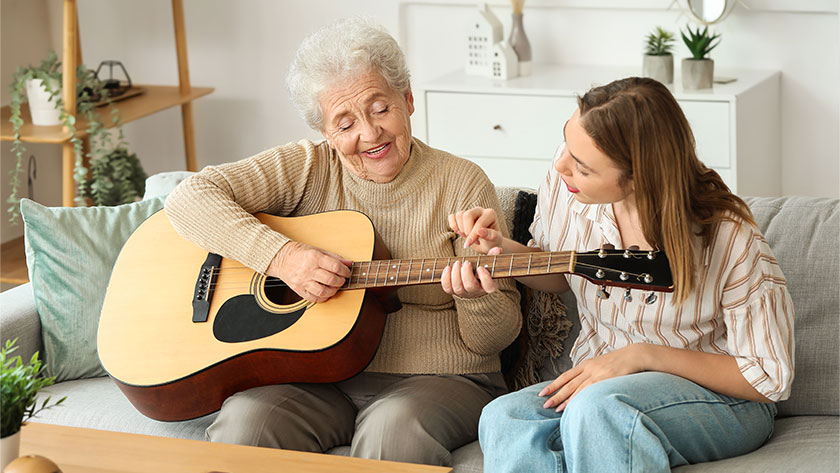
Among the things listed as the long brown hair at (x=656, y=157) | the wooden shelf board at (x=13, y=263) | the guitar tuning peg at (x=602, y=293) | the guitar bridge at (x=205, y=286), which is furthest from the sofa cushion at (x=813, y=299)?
the wooden shelf board at (x=13, y=263)

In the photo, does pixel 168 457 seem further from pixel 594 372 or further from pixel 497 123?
pixel 497 123

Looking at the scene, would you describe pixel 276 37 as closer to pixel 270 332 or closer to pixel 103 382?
pixel 103 382

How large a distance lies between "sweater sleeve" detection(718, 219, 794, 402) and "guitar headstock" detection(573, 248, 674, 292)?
12cm

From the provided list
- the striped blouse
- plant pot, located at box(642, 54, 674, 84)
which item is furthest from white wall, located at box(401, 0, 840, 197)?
the striped blouse

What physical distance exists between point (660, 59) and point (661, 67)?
0.08 ft

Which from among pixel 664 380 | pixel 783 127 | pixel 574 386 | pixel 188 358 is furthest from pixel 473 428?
pixel 783 127

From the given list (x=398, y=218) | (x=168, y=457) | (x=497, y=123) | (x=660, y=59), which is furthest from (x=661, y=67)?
(x=168, y=457)

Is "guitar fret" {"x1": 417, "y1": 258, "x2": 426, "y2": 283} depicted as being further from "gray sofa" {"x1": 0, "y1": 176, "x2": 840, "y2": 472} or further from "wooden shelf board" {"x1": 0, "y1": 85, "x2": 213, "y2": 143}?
"wooden shelf board" {"x1": 0, "y1": 85, "x2": 213, "y2": 143}

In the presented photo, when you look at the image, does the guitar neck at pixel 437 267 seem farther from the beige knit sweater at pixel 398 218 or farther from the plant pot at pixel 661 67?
the plant pot at pixel 661 67

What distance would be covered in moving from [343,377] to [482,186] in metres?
0.43

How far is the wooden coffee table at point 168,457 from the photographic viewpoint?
144 centimetres

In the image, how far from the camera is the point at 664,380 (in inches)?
61.7

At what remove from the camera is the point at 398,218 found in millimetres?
1910

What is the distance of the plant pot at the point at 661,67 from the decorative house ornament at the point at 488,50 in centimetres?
43
